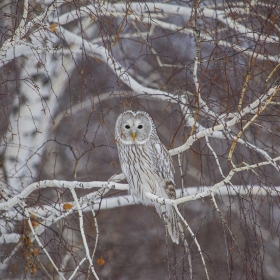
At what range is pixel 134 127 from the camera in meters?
4.43

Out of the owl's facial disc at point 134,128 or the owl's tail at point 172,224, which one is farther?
the owl's tail at point 172,224

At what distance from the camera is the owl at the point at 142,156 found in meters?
4.45

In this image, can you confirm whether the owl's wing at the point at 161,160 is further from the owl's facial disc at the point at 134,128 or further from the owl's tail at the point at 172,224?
the owl's tail at the point at 172,224

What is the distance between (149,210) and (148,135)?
408cm

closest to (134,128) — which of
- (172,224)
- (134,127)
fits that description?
(134,127)

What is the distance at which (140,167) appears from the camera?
4.54 m

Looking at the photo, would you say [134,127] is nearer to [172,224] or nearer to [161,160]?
[161,160]

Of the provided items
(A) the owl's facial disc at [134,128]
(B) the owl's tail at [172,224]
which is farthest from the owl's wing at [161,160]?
(B) the owl's tail at [172,224]

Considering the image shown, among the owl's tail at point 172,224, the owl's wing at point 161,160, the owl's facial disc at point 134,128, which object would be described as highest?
the owl's facial disc at point 134,128

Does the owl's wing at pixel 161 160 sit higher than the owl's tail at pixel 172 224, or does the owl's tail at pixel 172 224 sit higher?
the owl's wing at pixel 161 160

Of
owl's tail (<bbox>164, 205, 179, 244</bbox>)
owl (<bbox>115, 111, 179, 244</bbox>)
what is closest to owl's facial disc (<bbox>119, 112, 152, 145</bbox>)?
owl (<bbox>115, 111, 179, 244</bbox>)

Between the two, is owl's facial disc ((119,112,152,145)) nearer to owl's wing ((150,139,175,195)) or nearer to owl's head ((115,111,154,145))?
owl's head ((115,111,154,145))

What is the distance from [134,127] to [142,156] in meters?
0.25

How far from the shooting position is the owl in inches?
175
